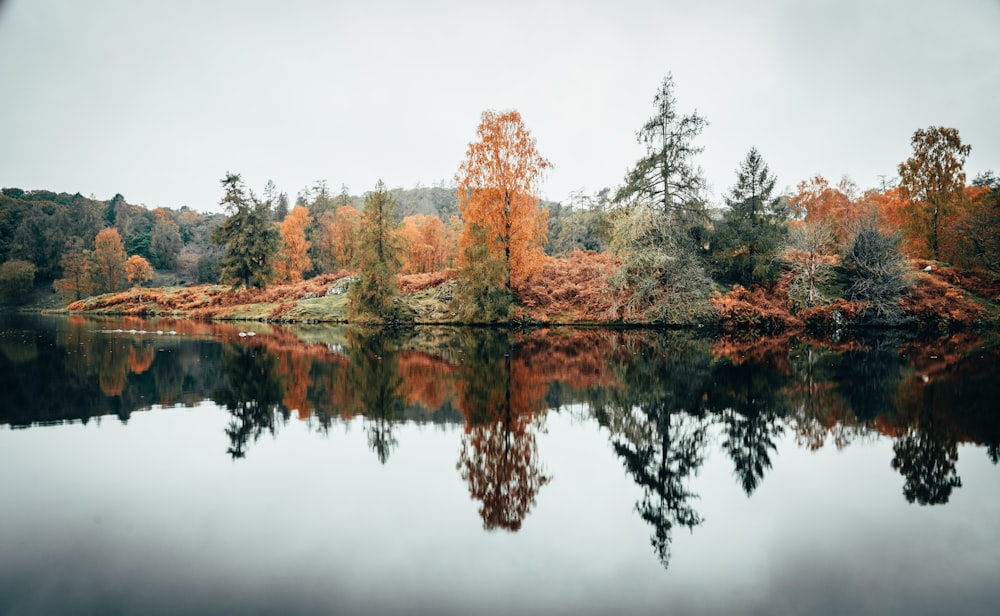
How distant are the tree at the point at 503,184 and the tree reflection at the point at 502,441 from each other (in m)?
18.2

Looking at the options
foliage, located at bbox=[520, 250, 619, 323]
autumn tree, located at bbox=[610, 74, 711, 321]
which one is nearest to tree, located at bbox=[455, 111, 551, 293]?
foliage, located at bbox=[520, 250, 619, 323]

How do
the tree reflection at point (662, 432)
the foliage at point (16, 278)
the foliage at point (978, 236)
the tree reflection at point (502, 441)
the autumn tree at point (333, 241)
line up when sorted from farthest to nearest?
1. the foliage at point (16, 278)
2. the autumn tree at point (333, 241)
3. the foliage at point (978, 236)
4. the tree reflection at point (502, 441)
5. the tree reflection at point (662, 432)

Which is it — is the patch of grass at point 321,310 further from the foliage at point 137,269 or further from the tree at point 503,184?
the foliage at point 137,269

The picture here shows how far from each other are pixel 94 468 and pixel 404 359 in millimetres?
10405

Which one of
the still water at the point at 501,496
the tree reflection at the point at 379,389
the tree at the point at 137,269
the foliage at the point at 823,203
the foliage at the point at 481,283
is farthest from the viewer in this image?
the tree at the point at 137,269

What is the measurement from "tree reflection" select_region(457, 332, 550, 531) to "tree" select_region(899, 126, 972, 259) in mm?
40536

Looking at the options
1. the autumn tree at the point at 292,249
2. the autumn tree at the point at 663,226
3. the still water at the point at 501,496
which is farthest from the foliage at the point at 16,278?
the autumn tree at the point at 663,226

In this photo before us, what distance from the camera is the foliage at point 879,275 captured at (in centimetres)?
2998

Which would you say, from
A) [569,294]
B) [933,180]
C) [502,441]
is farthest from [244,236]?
[933,180]

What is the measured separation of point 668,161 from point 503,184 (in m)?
10.4

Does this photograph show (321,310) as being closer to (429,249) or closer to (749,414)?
(429,249)

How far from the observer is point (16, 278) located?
72688 mm

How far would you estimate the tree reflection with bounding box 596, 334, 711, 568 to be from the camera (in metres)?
5.48

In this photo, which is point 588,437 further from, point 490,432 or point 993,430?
point 993,430
